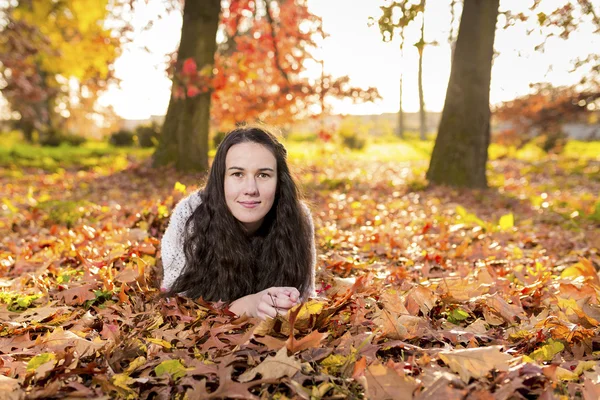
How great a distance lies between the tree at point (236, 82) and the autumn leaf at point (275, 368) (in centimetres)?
677

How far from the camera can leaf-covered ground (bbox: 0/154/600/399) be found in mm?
1728

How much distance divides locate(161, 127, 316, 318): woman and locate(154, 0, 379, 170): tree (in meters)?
5.50

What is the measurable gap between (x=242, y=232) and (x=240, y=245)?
92mm

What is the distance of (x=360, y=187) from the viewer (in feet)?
29.0

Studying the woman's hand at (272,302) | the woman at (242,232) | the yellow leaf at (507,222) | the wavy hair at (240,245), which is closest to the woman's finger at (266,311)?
the woman's hand at (272,302)

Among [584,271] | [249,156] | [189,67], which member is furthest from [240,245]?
[189,67]

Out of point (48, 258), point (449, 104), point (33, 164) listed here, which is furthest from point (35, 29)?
point (48, 258)

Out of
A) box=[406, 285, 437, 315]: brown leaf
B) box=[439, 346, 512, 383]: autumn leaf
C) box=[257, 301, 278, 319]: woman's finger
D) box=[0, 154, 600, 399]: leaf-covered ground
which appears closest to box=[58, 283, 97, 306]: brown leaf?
box=[0, 154, 600, 399]: leaf-covered ground

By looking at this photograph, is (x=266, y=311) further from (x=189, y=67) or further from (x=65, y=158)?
(x=65, y=158)

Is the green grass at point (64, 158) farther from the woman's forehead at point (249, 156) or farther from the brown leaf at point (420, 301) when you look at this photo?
the brown leaf at point (420, 301)

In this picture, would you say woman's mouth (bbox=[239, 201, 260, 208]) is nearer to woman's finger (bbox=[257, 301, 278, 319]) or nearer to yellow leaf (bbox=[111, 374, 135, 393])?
woman's finger (bbox=[257, 301, 278, 319])

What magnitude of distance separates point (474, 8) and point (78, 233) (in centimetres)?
720

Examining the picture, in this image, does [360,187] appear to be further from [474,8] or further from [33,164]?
[33,164]

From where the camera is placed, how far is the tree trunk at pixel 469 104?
8.26 meters
